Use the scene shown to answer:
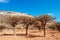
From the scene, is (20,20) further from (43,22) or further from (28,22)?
(43,22)

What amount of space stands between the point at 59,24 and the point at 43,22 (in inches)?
914

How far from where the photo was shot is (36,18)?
30.9 metres

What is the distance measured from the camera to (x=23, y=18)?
3388 centimetres

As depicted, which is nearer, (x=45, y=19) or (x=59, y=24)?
(x=45, y=19)

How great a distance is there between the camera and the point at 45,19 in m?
28.5

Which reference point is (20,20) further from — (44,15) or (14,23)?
(44,15)

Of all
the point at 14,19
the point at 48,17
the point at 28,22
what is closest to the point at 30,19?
the point at 28,22

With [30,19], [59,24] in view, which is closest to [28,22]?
[30,19]

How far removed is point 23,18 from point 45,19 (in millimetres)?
6968

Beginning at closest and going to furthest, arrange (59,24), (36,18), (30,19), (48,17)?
(48,17), (36,18), (30,19), (59,24)

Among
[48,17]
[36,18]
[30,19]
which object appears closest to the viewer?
[48,17]

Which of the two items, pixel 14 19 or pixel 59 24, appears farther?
pixel 59 24

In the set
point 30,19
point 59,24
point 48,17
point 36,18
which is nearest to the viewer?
point 48,17

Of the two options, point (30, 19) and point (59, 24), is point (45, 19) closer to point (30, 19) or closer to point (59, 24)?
point (30, 19)
